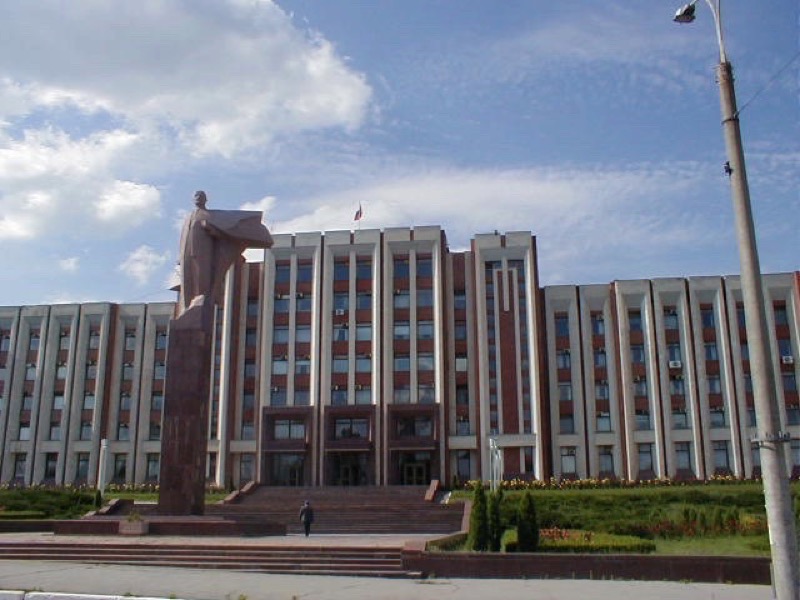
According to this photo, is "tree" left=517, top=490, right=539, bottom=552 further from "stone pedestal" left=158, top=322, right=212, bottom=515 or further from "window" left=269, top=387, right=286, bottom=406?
"window" left=269, top=387, right=286, bottom=406

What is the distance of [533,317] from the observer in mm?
42625

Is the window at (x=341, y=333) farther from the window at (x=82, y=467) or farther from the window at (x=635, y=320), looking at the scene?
Result: the window at (x=82, y=467)

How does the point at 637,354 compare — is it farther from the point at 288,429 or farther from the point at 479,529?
the point at 479,529

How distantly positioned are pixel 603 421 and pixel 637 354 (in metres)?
4.38

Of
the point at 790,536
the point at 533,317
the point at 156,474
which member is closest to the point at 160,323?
the point at 156,474

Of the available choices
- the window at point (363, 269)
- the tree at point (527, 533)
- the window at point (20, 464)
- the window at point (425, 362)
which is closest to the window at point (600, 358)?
the window at point (425, 362)

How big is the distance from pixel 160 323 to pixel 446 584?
40.0 meters

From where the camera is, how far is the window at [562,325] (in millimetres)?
44719

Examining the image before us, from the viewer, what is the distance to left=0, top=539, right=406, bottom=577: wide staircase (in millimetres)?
14688

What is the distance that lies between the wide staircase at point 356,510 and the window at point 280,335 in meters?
9.95

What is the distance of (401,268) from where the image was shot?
44469 mm

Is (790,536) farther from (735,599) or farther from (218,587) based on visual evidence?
(218,587)

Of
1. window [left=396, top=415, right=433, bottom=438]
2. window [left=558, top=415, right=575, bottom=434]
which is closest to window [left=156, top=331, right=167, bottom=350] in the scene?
window [left=396, top=415, right=433, bottom=438]

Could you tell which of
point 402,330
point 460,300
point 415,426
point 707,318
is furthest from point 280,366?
point 707,318
